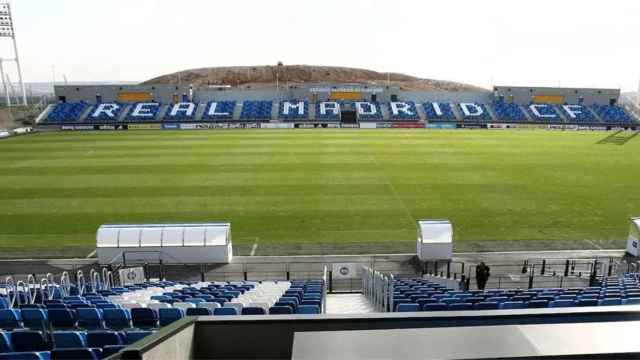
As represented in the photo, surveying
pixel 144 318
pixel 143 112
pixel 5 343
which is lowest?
pixel 144 318

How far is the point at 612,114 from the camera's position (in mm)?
59781

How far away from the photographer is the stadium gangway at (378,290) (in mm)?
9180

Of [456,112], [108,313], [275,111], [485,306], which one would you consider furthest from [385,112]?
[108,313]

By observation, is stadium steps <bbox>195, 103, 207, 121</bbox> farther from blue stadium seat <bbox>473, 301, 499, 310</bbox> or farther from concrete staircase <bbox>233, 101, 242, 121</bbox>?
blue stadium seat <bbox>473, 301, 499, 310</bbox>

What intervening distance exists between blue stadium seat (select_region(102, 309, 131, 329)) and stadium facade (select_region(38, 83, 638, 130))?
4857cm

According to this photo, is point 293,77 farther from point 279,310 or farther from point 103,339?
point 103,339

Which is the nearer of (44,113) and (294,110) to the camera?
(44,113)

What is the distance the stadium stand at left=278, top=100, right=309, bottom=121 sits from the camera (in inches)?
2317

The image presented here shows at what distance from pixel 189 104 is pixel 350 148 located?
3343 centimetres

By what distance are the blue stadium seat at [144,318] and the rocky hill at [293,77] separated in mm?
145286

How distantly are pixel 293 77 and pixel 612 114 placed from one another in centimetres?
11299

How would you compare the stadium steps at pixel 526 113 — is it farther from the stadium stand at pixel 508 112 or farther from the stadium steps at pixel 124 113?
the stadium steps at pixel 124 113

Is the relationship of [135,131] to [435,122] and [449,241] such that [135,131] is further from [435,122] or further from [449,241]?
[449,241]

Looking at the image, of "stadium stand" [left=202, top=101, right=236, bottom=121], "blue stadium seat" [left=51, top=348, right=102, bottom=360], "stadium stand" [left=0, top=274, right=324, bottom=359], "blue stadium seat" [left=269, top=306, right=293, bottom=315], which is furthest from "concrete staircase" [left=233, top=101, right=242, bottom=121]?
"blue stadium seat" [left=51, top=348, right=102, bottom=360]
